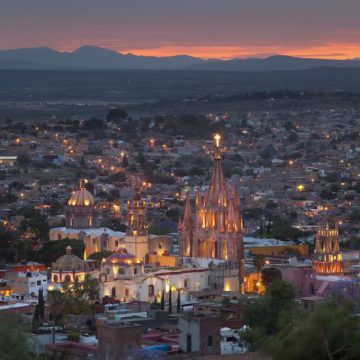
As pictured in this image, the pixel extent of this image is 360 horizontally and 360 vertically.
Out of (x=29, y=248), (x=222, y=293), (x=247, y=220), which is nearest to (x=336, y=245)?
(x=222, y=293)

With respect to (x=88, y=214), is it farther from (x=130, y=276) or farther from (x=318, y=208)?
(x=318, y=208)

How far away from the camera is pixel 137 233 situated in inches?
3393

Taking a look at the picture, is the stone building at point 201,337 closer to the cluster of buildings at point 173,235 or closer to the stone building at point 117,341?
the cluster of buildings at point 173,235

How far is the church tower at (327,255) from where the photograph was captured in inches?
3182

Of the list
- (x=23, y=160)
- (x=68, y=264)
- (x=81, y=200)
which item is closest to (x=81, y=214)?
(x=81, y=200)

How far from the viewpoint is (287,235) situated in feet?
333

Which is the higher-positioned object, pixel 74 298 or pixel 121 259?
pixel 74 298

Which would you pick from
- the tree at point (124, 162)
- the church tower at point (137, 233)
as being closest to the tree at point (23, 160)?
the tree at point (124, 162)

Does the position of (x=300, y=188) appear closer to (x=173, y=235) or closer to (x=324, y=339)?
(x=173, y=235)

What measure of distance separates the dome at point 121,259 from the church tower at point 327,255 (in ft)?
27.5

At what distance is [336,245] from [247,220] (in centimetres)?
3903

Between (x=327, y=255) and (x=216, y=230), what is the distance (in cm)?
550

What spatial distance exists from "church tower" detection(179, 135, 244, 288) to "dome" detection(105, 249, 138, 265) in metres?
3.98

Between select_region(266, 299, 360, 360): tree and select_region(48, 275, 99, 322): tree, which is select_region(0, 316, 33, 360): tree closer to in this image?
select_region(266, 299, 360, 360): tree
